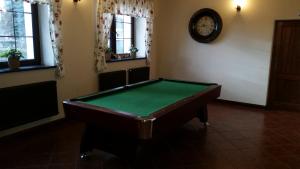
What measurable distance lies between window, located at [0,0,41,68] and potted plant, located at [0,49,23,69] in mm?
154

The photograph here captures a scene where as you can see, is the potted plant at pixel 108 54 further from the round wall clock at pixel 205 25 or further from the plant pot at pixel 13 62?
the round wall clock at pixel 205 25

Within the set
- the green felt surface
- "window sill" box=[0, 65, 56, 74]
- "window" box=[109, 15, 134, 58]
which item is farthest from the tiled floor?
"window" box=[109, 15, 134, 58]

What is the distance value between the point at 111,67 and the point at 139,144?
255 centimetres

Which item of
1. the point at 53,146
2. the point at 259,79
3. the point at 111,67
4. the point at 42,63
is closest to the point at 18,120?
the point at 53,146

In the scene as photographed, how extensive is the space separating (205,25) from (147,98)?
3248 millimetres

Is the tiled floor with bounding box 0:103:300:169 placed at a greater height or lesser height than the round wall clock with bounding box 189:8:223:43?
lesser

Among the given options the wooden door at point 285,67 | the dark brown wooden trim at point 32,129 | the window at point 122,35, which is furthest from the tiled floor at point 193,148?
the window at point 122,35

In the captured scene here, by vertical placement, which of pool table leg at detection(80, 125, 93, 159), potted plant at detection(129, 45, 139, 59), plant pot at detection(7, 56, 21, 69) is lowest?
pool table leg at detection(80, 125, 93, 159)

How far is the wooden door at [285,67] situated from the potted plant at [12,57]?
4.61m

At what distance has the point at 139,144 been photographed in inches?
108

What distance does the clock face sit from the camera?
5.61 metres

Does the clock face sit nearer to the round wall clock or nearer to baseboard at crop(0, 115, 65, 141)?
the round wall clock

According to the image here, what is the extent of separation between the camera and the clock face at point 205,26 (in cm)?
561

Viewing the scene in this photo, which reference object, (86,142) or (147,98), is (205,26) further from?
(86,142)
